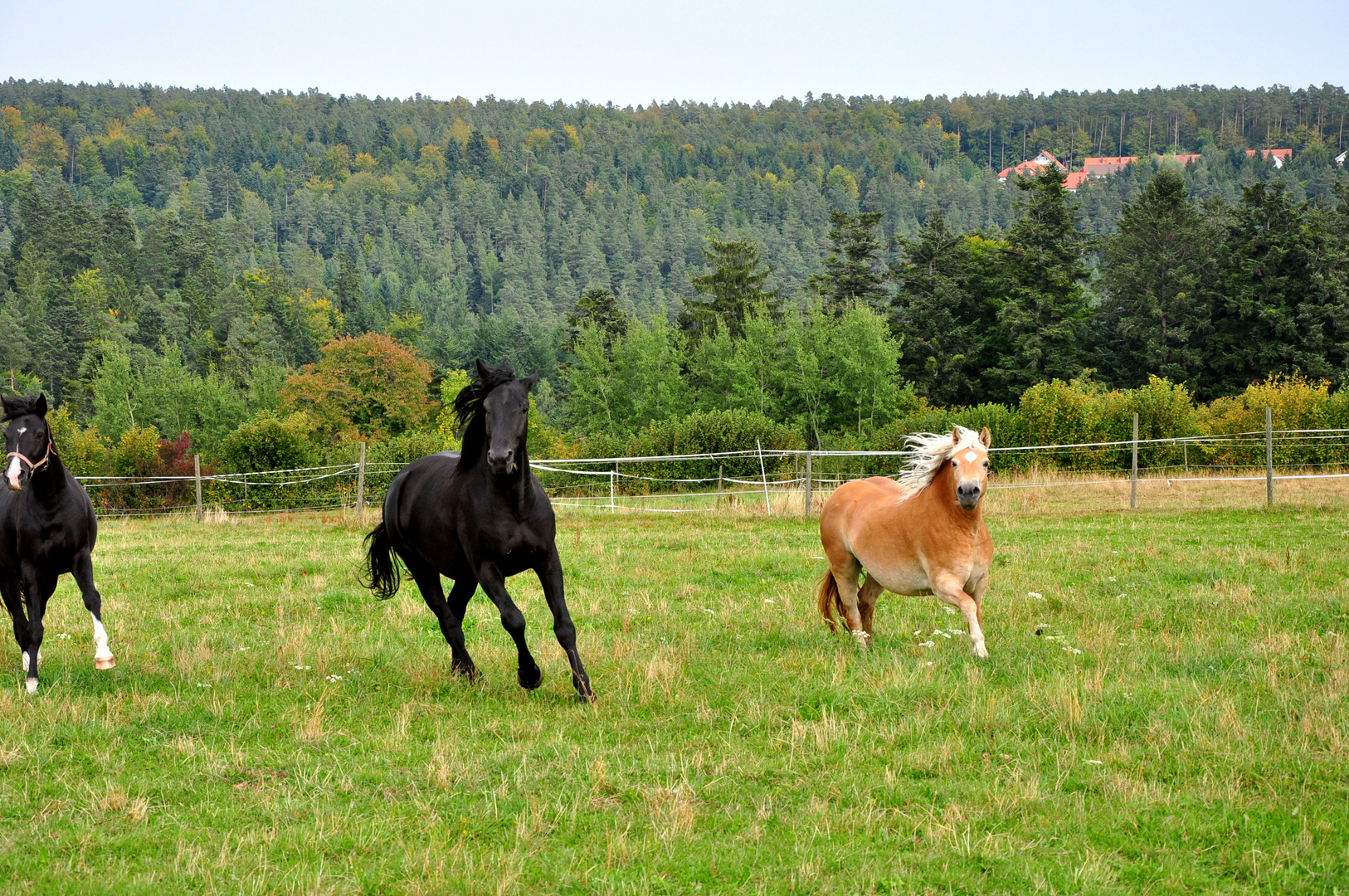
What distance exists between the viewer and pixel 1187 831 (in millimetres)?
4297

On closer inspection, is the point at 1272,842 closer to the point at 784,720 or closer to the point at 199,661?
the point at 784,720

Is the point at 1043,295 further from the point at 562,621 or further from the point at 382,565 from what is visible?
the point at 562,621

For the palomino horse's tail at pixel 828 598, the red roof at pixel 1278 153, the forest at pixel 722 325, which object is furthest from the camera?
the red roof at pixel 1278 153

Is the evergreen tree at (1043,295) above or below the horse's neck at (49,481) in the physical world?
above

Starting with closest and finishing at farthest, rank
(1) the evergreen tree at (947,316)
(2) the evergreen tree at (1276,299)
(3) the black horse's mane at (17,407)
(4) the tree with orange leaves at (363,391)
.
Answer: (3) the black horse's mane at (17,407) < (2) the evergreen tree at (1276,299) < (1) the evergreen tree at (947,316) < (4) the tree with orange leaves at (363,391)

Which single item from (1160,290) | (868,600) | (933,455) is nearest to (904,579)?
(868,600)

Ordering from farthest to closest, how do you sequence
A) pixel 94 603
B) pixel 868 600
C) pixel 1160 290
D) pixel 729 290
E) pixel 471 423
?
pixel 729 290 < pixel 1160 290 < pixel 868 600 < pixel 94 603 < pixel 471 423

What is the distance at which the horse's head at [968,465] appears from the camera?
23.6ft

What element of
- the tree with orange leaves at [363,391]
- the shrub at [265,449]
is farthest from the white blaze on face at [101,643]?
the tree with orange leaves at [363,391]

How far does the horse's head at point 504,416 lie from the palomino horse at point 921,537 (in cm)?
295

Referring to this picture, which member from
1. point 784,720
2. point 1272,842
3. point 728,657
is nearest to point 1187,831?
point 1272,842

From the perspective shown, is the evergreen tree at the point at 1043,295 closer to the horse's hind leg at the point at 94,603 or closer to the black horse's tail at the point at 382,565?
the black horse's tail at the point at 382,565

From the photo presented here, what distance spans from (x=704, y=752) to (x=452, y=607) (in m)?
3.12

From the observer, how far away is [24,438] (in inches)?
280
